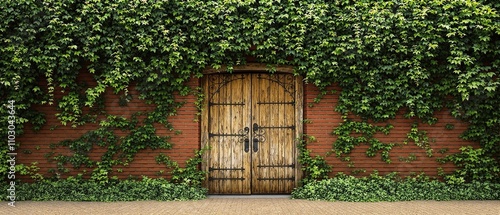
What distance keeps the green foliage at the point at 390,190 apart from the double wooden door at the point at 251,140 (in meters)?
0.75

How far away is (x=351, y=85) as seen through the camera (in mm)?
8344

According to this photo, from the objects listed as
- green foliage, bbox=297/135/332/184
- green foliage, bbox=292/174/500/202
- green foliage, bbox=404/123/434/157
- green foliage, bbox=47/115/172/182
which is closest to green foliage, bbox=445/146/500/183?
green foliage, bbox=292/174/500/202

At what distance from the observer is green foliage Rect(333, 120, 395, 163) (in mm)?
8336

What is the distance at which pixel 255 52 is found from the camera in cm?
811

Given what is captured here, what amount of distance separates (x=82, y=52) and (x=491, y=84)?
7.45 meters

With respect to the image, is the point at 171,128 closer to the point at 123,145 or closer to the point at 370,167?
the point at 123,145

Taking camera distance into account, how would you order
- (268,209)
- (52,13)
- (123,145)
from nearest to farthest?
(268,209)
(52,13)
(123,145)

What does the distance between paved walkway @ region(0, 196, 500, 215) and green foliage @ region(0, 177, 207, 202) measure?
0.26m

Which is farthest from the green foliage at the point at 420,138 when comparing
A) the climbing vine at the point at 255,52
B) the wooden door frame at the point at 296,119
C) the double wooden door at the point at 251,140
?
the double wooden door at the point at 251,140

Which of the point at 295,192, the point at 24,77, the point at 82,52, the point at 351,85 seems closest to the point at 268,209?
→ the point at 295,192

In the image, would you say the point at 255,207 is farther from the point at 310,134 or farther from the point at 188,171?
the point at 310,134

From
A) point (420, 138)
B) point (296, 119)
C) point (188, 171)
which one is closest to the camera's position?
point (188, 171)

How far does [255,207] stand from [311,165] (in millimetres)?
1678

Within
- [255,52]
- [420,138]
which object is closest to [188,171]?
[255,52]
